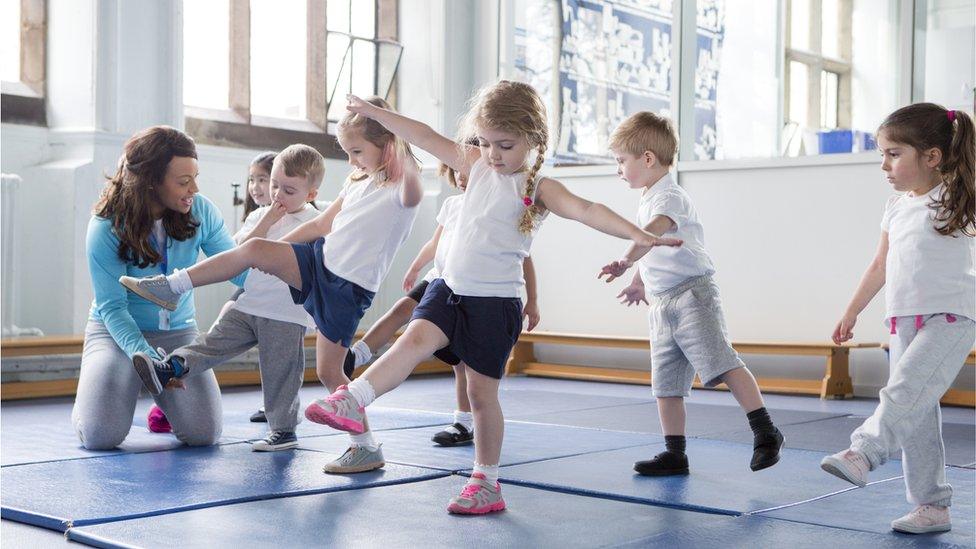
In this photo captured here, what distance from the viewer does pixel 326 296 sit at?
3.23m

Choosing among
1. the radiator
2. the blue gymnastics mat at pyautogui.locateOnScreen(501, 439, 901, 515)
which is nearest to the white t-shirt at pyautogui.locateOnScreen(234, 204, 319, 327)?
the blue gymnastics mat at pyautogui.locateOnScreen(501, 439, 901, 515)

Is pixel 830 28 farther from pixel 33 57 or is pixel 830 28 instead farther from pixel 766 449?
pixel 766 449

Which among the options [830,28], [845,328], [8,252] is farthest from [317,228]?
→ [830,28]

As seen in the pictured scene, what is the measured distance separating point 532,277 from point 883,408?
4.75 ft

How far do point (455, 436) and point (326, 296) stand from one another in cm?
84

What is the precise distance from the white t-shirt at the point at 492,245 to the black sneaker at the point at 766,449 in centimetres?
89

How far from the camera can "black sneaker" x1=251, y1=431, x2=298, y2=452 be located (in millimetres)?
3551

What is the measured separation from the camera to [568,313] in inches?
288

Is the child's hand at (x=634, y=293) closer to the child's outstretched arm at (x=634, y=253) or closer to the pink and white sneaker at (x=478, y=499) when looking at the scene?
the child's outstretched arm at (x=634, y=253)

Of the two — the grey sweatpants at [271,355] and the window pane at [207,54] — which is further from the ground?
the window pane at [207,54]

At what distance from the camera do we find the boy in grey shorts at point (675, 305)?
3.17 meters

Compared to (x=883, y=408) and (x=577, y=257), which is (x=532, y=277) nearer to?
(x=883, y=408)

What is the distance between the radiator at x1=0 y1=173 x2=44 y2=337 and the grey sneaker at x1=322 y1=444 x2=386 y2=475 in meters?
2.88

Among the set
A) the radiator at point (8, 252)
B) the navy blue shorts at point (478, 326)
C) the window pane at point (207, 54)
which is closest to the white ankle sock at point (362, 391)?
the navy blue shorts at point (478, 326)
